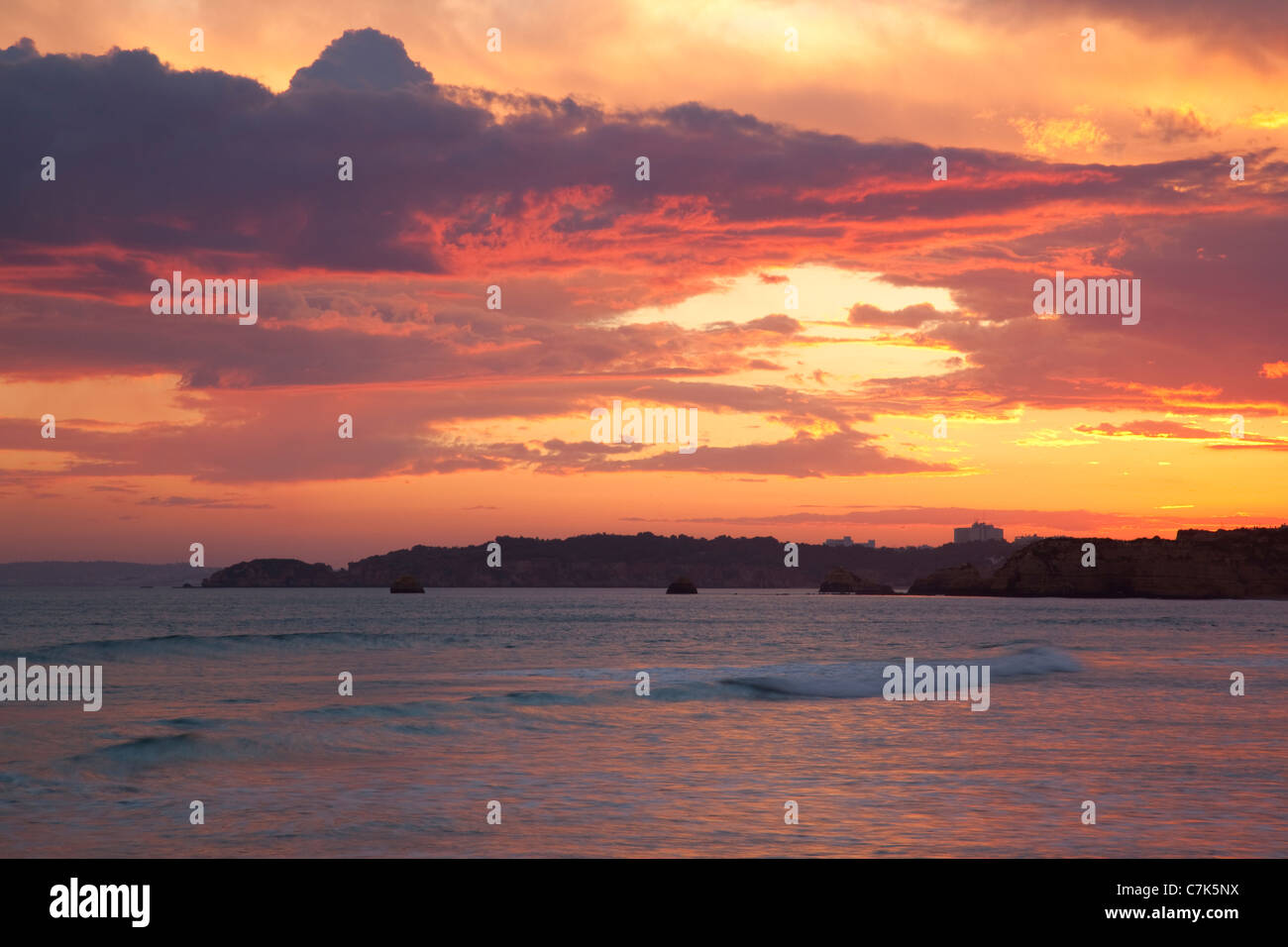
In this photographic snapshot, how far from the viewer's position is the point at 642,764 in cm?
2023

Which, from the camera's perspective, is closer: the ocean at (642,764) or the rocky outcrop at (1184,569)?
the ocean at (642,764)

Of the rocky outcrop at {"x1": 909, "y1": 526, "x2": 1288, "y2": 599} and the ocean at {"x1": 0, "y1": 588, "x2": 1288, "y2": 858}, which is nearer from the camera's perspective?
the ocean at {"x1": 0, "y1": 588, "x2": 1288, "y2": 858}

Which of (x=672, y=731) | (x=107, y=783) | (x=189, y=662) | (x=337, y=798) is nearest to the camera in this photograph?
(x=337, y=798)

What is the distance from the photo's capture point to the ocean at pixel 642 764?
46.1 ft

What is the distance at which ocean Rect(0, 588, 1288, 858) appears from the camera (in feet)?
46.1

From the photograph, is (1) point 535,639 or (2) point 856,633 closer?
(1) point 535,639

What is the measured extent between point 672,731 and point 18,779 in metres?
13.8

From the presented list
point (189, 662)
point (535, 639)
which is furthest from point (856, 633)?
point (189, 662)

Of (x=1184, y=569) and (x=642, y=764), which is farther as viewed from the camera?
(x=1184, y=569)
